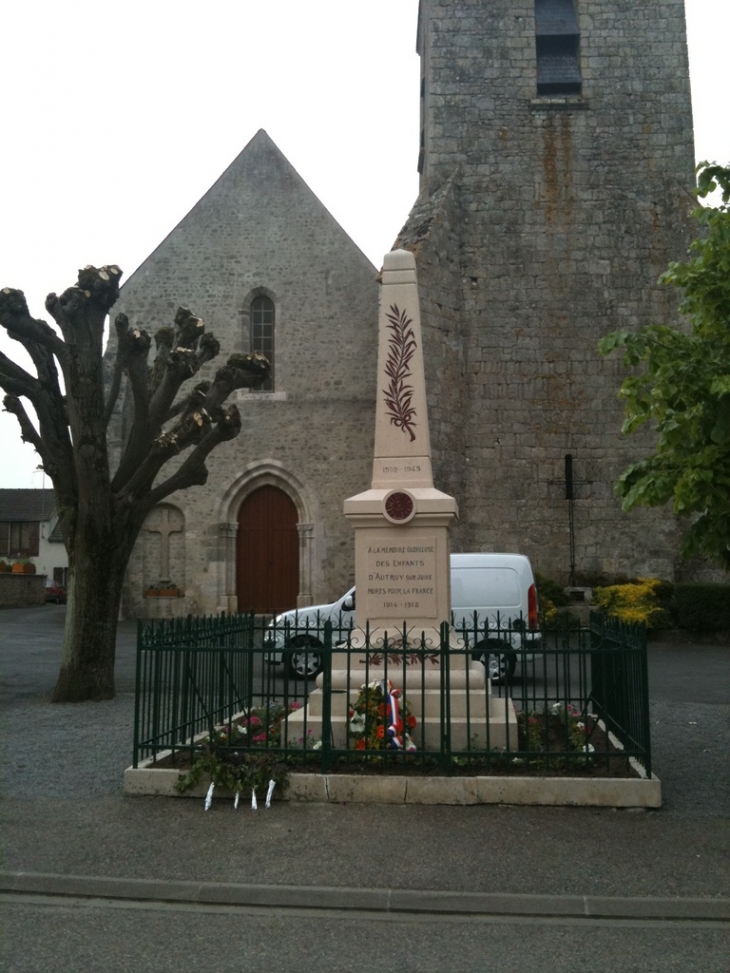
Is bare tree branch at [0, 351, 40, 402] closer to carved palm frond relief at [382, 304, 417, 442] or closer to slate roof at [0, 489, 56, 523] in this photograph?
carved palm frond relief at [382, 304, 417, 442]

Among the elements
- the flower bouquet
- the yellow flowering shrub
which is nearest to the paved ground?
the flower bouquet

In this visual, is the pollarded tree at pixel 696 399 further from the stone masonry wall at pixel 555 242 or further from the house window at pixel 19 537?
the house window at pixel 19 537

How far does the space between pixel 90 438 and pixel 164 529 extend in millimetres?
10197

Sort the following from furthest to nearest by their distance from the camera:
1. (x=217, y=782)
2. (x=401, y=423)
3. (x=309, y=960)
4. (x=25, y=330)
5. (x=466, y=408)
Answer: (x=466, y=408)
(x=25, y=330)
(x=401, y=423)
(x=217, y=782)
(x=309, y=960)

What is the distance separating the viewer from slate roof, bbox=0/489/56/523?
1756 inches

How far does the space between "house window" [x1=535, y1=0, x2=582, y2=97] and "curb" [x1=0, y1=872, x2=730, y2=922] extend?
19140mm

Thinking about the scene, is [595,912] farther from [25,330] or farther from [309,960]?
[25,330]

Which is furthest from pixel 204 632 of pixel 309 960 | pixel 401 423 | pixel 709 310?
pixel 709 310

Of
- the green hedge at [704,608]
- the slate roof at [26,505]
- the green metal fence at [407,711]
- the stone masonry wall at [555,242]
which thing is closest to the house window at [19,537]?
the slate roof at [26,505]

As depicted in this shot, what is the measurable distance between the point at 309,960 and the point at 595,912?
1.39 meters

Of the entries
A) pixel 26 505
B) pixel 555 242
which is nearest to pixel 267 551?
pixel 555 242

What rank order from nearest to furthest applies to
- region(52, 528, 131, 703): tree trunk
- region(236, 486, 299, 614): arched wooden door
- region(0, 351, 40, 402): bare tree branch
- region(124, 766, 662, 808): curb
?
region(124, 766, 662, 808): curb → region(52, 528, 131, 703): tree trunk → region(0, 351, 40, 402): bare tree branch → region(236, 486, 299, 614): arched wooden door

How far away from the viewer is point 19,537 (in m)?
44.7

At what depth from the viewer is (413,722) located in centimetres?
652
